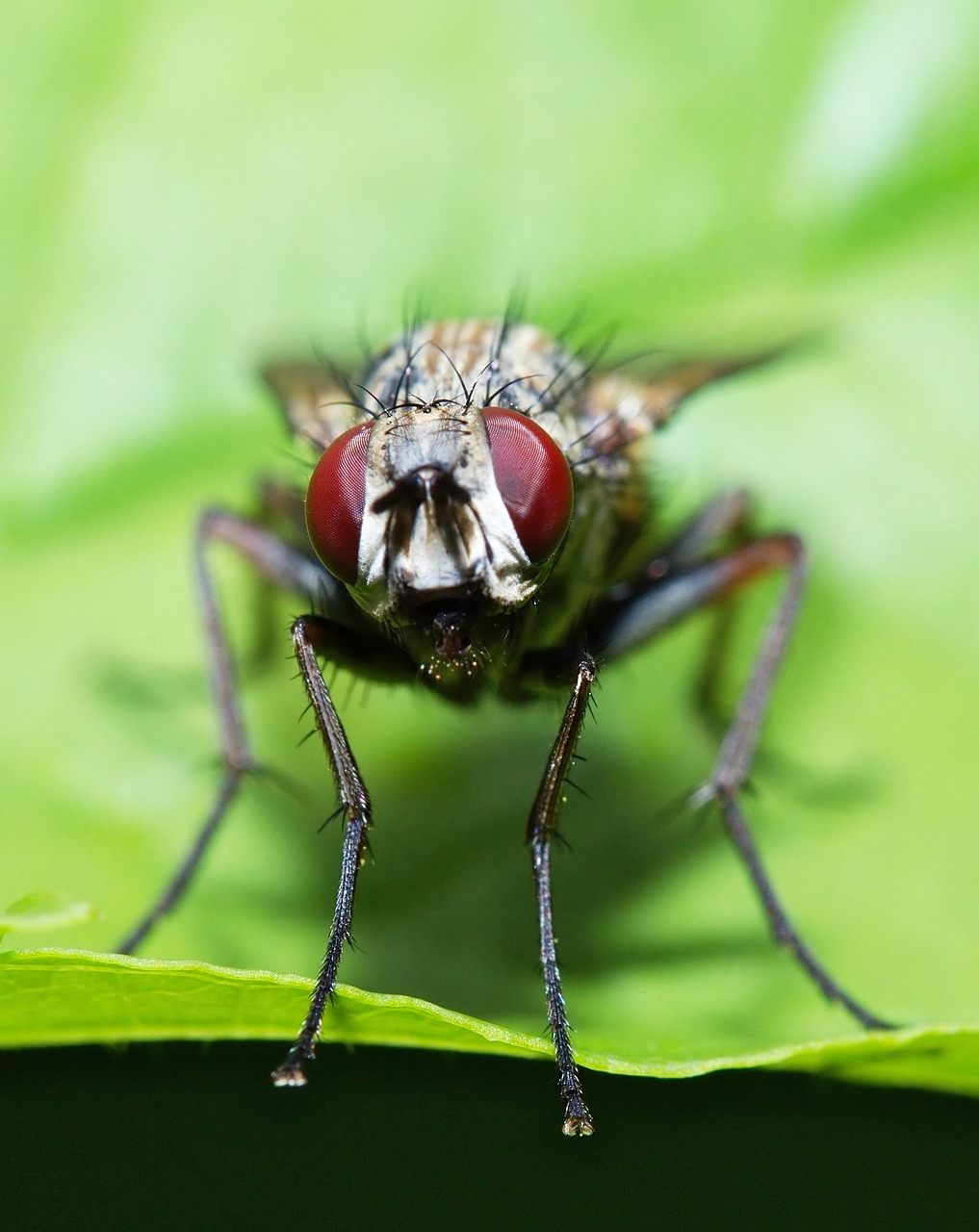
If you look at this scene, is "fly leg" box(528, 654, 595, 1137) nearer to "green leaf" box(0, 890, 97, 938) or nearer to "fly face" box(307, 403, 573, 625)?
"fly face" box(307, 403, 573, 625)

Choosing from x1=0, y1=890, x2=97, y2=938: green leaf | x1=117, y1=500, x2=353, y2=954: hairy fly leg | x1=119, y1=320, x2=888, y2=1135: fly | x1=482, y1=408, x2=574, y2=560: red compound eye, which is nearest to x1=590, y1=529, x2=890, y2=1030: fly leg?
x1=119, y1=320, x2=888, y2=1135: fly

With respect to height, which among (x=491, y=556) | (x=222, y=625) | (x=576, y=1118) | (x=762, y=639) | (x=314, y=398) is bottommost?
(x=576, y=1118)

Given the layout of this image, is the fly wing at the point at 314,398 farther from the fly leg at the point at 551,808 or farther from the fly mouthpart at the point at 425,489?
the fly leg at the point at 551,808

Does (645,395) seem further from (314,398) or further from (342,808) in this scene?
(342,808)

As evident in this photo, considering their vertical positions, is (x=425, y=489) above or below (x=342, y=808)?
above

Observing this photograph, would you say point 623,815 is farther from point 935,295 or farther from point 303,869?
point 935,295

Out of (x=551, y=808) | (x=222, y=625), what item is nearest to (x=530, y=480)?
(x=551, y=808)

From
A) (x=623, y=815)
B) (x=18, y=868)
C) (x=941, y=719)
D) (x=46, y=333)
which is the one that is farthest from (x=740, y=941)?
(x=46, y=333)

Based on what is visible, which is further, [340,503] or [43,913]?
[340,503]

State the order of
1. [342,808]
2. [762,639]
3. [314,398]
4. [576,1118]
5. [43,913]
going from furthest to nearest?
[314,398], [762,639], [342,808], [576,1118], [43,913]
